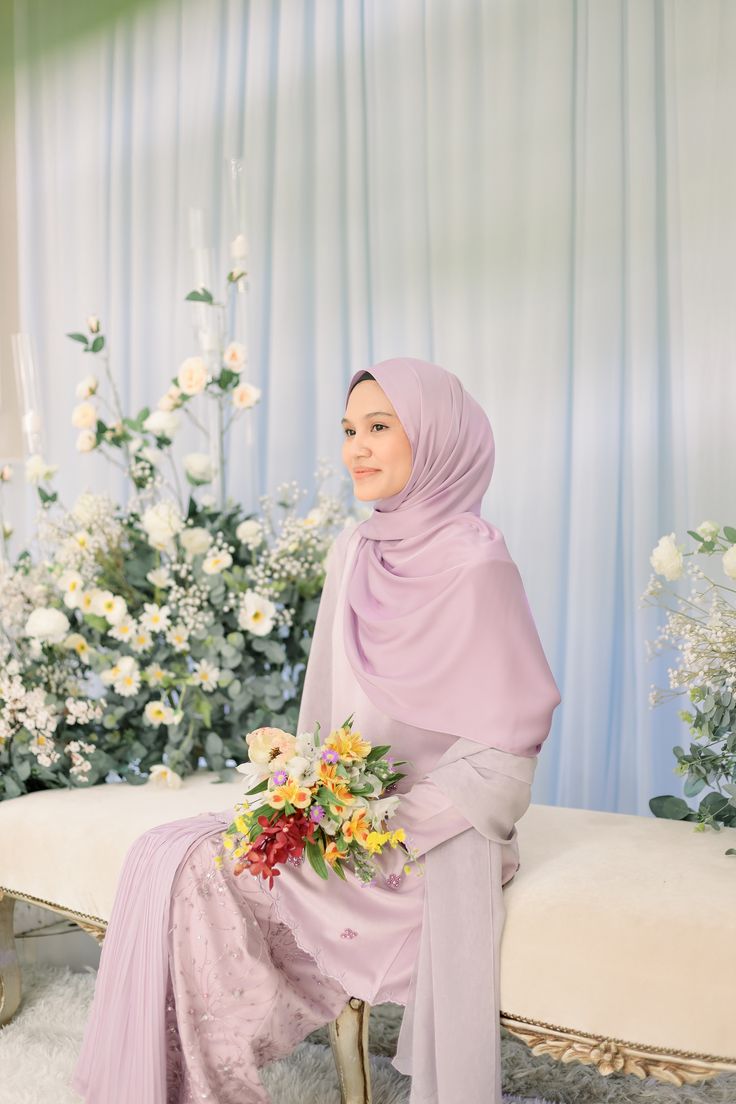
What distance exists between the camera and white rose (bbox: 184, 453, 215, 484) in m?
2.79

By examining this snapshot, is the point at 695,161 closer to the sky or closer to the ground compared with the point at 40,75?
closer to the ground

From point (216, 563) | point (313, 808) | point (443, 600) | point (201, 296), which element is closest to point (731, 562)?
point (443, 600)

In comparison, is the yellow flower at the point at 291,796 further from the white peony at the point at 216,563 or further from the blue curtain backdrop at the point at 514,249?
the blue curtain backdrop at the point at 514,249

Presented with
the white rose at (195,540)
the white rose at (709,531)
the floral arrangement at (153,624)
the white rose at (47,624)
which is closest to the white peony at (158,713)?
the floral arrangement at (153,624)

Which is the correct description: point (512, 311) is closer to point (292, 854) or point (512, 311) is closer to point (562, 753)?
point (562, 753)

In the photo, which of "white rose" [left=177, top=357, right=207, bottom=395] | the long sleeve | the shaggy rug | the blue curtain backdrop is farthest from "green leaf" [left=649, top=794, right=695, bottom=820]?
"white rose" [left=177, top=357, right=207, bottom=395]

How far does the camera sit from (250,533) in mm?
2727

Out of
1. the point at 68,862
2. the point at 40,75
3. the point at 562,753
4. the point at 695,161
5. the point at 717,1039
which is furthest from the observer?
the point at 40,75

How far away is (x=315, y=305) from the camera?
3.41m

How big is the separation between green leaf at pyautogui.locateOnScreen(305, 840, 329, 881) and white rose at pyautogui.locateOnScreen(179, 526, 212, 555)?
43.7 inches

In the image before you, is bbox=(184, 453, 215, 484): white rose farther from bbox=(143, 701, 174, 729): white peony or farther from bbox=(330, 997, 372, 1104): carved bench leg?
bbox=(330, 997, 372, 1104): carved bench leg

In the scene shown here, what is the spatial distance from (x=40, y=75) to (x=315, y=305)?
1.70 metres

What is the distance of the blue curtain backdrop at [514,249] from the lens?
273cm

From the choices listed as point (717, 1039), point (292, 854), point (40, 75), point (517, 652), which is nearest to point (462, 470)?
point (517, 652)
